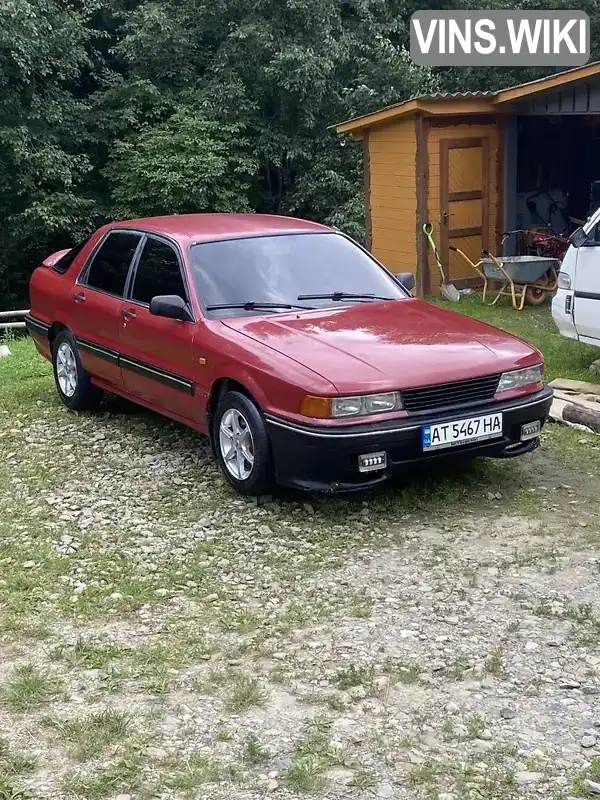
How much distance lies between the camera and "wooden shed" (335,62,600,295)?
1372 centimetres

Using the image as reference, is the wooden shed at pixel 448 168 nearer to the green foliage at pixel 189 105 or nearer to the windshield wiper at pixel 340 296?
the green foliage at pixel 189 105

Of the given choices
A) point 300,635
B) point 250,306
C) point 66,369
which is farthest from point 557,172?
point 300,635

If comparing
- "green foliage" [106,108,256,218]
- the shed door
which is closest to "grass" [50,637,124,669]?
the shed door

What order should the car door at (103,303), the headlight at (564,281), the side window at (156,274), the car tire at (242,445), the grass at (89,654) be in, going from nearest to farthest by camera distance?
the grass at (89,654)
the car tire at (242,445)
the side window at (156,274)
the car door at (103,303)
the headlight at (564,281)

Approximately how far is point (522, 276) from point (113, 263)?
22.4ft

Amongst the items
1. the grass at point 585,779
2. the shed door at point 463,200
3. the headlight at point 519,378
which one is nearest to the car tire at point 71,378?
the headlight at point 519,378

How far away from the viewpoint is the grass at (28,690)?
3.73 metres

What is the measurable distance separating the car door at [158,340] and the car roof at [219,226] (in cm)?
14

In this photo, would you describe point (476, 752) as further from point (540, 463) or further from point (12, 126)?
point (12, 126)

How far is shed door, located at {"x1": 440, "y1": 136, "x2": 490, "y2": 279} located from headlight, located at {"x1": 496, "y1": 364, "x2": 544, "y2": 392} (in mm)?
8810

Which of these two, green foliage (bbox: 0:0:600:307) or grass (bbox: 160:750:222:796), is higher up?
green foliage (bbox: 0:0:600:307)

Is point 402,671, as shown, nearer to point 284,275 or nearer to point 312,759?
point 312,759

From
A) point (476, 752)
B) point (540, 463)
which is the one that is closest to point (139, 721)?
point (476, 752)

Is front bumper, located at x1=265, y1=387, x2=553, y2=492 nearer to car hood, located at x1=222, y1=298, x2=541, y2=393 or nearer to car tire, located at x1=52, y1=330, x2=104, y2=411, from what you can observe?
car hood, located at x1=222, y1=298, x2=541, y2=393
